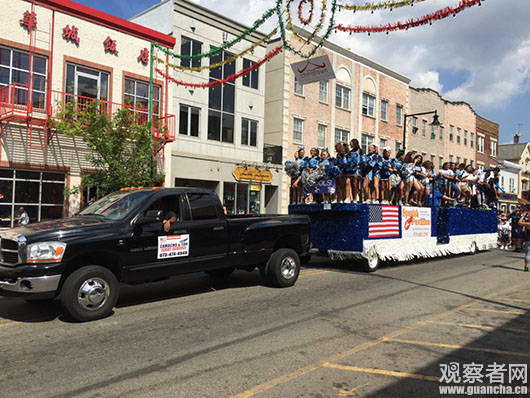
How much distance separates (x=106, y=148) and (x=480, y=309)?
1140cm

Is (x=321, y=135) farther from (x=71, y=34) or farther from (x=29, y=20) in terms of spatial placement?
(x=29, y=20)

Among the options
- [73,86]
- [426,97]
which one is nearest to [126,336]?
[73,86]

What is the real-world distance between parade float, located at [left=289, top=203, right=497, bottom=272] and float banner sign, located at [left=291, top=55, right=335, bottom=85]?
3.61 m

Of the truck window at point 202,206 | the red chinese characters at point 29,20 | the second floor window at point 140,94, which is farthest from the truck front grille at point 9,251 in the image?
the second floor window at point 140,94

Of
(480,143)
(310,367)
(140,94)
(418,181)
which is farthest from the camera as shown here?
(480,143)

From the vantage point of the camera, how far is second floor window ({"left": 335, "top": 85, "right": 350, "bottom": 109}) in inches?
1204

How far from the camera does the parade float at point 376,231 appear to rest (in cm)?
1082

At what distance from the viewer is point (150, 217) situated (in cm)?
678

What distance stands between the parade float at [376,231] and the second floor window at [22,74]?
33.8 ft

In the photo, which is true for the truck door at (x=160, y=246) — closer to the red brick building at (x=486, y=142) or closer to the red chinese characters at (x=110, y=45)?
the red chinese characters at (x=110, y=45)

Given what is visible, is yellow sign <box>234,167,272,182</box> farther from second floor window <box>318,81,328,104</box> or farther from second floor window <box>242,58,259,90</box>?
second floor window <box>318,81,328,104</box>

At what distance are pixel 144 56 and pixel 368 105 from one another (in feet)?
63.7

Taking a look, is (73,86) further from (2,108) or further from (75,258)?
(75,258)

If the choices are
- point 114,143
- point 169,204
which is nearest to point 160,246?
point 169,204
